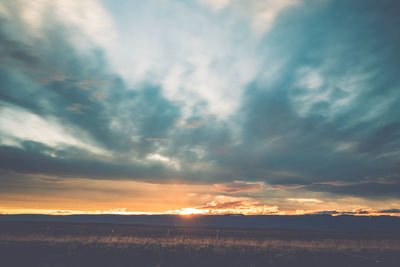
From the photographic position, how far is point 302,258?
787 inches

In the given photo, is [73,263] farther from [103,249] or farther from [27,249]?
[27,249]

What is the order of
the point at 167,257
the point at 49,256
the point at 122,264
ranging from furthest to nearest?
the point at 167,257
the point at 49,256
the point at 122,264

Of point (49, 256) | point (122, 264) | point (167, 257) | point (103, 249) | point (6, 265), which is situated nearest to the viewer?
point (6, 265)

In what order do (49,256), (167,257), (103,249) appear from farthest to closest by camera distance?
(103,249) → (167,257) → (49,256)

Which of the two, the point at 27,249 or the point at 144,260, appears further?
the point at 27,249

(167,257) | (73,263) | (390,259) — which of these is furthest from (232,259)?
(390,259)

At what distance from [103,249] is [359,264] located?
2075cm

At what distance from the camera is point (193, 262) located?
1819 centimetres

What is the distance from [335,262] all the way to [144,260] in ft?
47.6

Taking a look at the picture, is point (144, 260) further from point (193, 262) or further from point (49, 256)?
point (49, 256)

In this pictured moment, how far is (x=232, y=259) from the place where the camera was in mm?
19266

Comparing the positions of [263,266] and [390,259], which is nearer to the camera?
[263,266]

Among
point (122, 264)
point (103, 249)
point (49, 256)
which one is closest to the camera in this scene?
point (122, 264)

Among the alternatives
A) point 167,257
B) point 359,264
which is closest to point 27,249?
point 167,257
